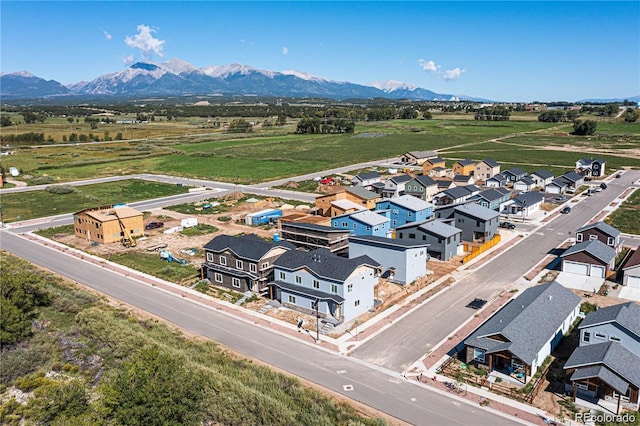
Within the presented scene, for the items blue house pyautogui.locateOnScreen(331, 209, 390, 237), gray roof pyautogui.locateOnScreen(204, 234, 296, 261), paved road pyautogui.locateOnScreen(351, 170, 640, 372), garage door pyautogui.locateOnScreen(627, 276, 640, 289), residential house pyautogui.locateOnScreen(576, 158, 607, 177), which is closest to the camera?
paved road pyautogui.locateOnScreen(351, 170, 640, 372)

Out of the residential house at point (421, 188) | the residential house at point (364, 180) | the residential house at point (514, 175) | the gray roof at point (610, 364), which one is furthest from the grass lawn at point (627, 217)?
the gray roof at point (610, 364)

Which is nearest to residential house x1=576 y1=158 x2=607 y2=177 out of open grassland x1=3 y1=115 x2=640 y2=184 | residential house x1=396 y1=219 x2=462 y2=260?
open grassland x1=3 y1=115 x2=640 y2=184

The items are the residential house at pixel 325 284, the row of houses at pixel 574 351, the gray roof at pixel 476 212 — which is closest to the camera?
the row of houses at pixel 574 351

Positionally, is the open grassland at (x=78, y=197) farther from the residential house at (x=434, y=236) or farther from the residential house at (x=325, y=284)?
the residential house at (x=434, y=236)

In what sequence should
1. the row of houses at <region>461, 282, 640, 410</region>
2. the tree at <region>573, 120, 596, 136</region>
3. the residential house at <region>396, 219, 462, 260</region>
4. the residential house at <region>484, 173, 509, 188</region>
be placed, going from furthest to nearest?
the tree at <region>573, 120, 596, 136</region> < the residential house at <region>484, 173, 509, 188</region> < the residential house at <region>396, 219, 462, 260</region> < the row of houses at <region>461, 282, 640, 410</region>

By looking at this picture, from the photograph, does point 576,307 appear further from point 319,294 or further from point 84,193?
point 84,193

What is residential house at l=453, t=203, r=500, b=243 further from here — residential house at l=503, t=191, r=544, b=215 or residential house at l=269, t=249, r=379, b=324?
residential house at l=269, t=249, r=379, b=324
